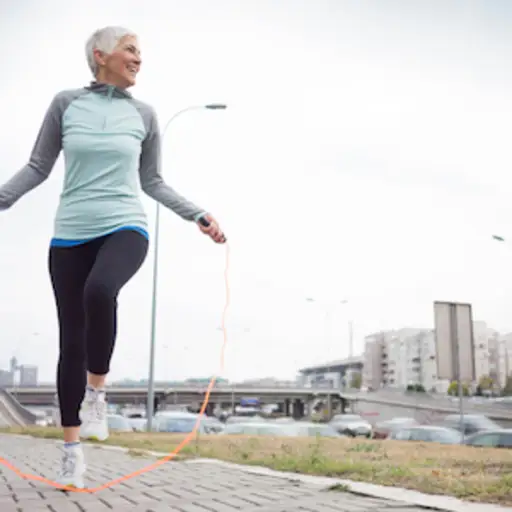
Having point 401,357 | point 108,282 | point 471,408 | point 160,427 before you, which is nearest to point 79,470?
point 108,282

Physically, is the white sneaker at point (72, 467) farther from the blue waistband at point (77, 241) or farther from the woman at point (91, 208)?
the blue waistband at point (77, 241)

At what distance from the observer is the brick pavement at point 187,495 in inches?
161

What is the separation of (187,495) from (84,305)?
5.20 feet

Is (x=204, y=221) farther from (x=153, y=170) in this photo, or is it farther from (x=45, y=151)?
(x=45, y=151)

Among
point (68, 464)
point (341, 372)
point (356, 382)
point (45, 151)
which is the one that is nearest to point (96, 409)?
point (68, 464)

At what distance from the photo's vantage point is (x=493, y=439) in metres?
15.8

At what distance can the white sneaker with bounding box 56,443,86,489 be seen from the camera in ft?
13.7

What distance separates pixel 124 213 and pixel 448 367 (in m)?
9.44

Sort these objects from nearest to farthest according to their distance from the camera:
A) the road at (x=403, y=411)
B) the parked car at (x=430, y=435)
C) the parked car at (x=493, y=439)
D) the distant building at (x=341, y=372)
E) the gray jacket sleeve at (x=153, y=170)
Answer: the gray jacket sleeve at (x=153, y=170) < the parked car at (x=493, y=439) < the parked car at (x=430, y=435) < the road at (x=403, y=411) < the distant building at (x=341, y=372)

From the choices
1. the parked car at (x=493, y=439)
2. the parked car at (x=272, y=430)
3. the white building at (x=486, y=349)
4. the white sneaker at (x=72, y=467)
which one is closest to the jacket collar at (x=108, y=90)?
the white sneaker at (x=72, y=467)

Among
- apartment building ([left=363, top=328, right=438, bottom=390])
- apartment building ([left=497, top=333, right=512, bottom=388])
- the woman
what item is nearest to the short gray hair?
the woman

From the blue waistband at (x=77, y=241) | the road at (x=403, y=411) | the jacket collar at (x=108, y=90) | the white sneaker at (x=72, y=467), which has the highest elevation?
the jacket collar at (x=108, y=90)

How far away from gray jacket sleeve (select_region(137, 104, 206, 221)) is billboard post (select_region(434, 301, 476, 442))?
8750 mm

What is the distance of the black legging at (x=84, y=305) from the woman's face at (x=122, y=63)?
0.88 meters
